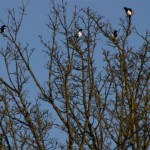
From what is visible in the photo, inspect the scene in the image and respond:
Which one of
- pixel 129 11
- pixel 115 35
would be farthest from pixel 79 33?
pixel 129 11

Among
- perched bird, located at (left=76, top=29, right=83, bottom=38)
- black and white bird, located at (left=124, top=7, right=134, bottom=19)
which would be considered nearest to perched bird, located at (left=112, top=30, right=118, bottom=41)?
black and white bird, located at (left=124, top=7, right=134, bottom=19)

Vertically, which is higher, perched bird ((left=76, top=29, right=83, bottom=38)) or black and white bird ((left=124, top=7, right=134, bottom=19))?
black and white bird ((left=124, top=7, right=134, bottom=19))

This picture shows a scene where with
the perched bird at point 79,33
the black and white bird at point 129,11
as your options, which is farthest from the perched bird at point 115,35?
the perched bird at point 79,33

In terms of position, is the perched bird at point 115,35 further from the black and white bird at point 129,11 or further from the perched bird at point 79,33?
the perched bird at point 79,33

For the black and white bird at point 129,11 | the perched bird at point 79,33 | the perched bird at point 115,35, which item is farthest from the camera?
the black and white bird at point 129,11

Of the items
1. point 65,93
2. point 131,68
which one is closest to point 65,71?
point 65,93

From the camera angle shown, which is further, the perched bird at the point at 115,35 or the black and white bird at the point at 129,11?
the black and white bird at the point at 129,11

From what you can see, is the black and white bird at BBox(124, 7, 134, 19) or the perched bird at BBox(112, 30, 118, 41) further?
the black and white bird at BBox(124, 7, 134, 19)

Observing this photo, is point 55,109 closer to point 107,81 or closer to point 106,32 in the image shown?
point 107,81

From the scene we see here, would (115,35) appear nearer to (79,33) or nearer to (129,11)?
(129,11)

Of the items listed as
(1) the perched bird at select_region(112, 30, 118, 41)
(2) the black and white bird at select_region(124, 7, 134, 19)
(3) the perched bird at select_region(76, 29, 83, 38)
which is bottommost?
(3) the perched bird at select_region(76, 29, 83, 38)

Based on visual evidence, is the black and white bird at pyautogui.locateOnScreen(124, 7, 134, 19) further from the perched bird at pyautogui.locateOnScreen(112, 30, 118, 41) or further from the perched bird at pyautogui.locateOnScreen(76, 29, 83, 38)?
the perched bird at pyautogui.locateOnScreen(76, 29, 83, 38)

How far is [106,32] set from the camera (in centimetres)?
1195

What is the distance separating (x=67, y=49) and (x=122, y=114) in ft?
6.98
